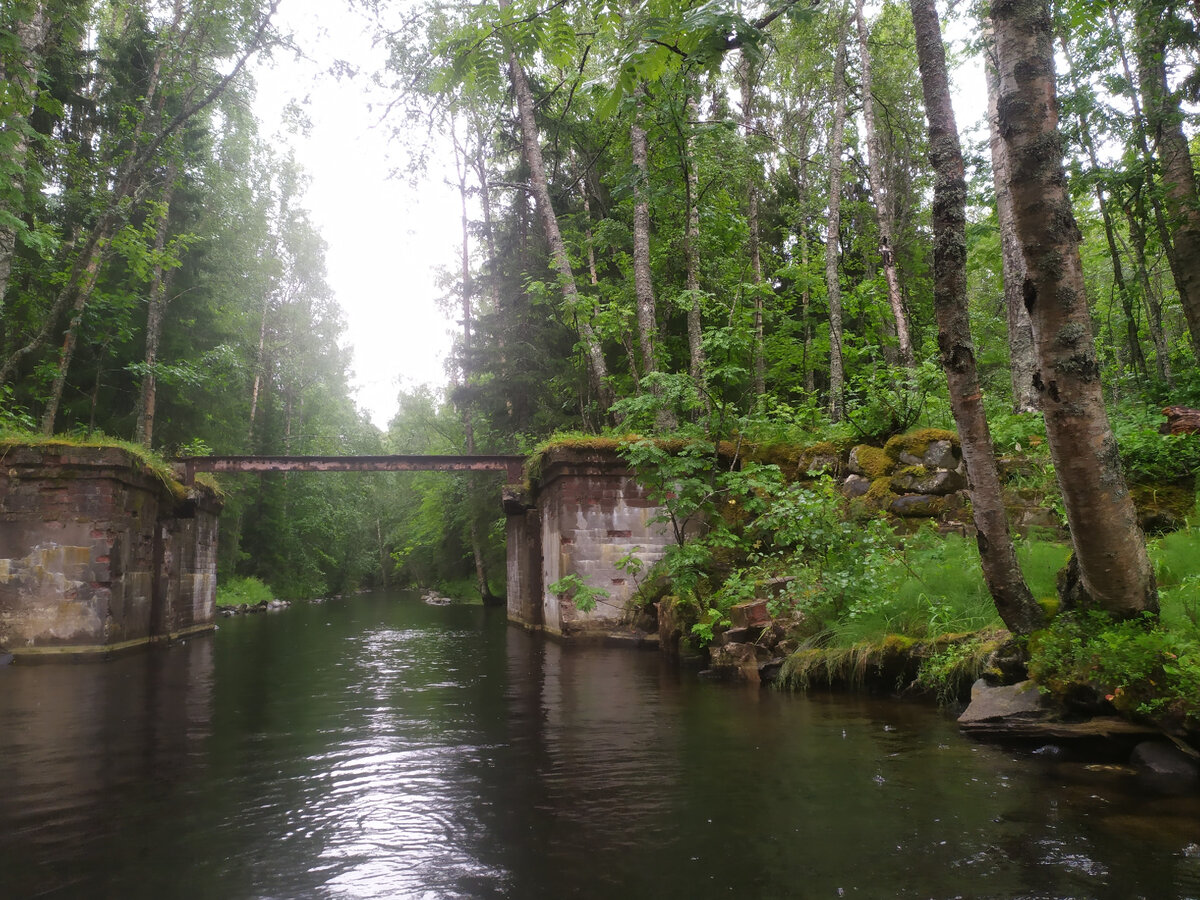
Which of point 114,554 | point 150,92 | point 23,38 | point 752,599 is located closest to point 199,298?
point 150,92

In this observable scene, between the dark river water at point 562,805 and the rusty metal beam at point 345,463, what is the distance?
8.41 metres

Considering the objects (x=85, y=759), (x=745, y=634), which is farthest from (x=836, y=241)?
(x=85, y=759)

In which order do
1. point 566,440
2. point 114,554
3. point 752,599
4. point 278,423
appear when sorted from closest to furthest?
point 752,599, point 114,554, point 566,440, point 278,423

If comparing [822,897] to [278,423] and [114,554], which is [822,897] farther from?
[278,423]

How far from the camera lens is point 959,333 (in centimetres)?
506

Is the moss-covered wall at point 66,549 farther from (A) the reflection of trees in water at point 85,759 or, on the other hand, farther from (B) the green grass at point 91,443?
(A) the reflection of trees in water at point 85,759

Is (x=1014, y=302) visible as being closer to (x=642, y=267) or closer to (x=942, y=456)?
(x=942, y=456)

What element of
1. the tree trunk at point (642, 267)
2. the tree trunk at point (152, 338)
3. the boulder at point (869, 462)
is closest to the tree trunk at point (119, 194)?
the tree trunk at point (152, 338)

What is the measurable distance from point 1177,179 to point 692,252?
7829 millimetres

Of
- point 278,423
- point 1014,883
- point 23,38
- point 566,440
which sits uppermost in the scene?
point 23,38

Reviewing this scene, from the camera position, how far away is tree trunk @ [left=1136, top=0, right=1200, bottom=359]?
948cm

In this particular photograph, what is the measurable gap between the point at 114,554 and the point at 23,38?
9.15m

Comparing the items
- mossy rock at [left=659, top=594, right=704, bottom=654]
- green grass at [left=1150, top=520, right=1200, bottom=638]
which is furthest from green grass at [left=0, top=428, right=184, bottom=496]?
green grass at [left=1150, top=520, right=1200, bottom=638]

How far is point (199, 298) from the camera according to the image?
22.0 meters
